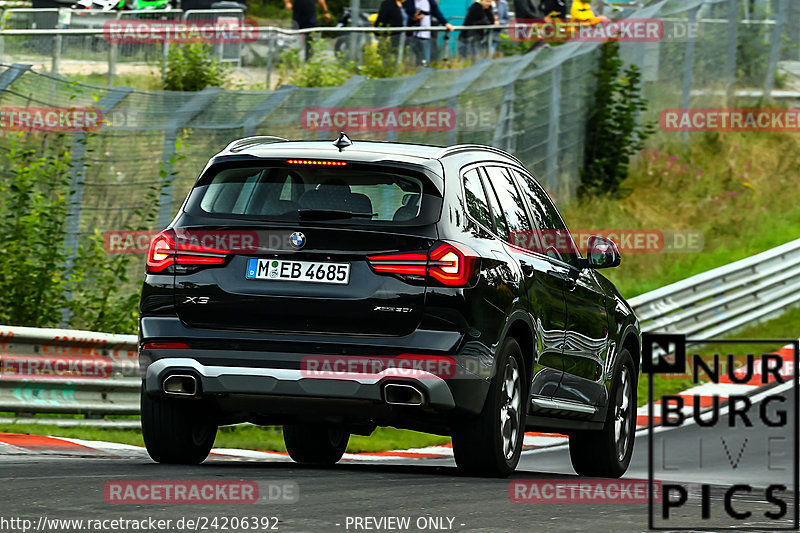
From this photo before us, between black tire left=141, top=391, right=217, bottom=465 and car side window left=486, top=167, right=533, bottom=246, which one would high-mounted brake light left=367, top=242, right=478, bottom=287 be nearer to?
car side window left=486, top=167, right=533, bottom=246

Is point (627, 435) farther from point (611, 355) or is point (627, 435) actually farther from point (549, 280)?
point (549, 280)

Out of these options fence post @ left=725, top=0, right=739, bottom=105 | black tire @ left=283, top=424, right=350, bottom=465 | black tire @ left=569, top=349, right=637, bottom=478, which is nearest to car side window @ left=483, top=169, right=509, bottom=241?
black tire @ left=569, top=349, right=637, bottom=478

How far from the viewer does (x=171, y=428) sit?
8.71 m

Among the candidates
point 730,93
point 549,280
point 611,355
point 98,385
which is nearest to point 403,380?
point 549,280

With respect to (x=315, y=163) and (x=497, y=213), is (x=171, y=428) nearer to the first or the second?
(x=315, y=163)

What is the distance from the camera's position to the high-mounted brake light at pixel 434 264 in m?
8.01

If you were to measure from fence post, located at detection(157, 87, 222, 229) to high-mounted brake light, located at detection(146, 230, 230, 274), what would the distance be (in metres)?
7.66

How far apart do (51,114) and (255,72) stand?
25.3ft

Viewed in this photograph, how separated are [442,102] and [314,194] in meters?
12.6

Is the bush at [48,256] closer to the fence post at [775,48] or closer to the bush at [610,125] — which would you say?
the bush at [610,125]

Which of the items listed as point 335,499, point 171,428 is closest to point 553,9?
point 171,428

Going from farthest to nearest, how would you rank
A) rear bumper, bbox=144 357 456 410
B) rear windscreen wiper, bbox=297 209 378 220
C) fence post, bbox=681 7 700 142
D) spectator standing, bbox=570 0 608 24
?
fence post, bbox=681 7 700 142
spectator standing, bbox=570 0 608 24
rear windscreen wiper, bbox=297 209 378 220
rear bumper, bbox=144 357 456 410

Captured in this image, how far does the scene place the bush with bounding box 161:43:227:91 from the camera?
21.6 metres

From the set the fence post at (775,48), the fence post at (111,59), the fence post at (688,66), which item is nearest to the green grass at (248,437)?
the fence post at (111,59)
